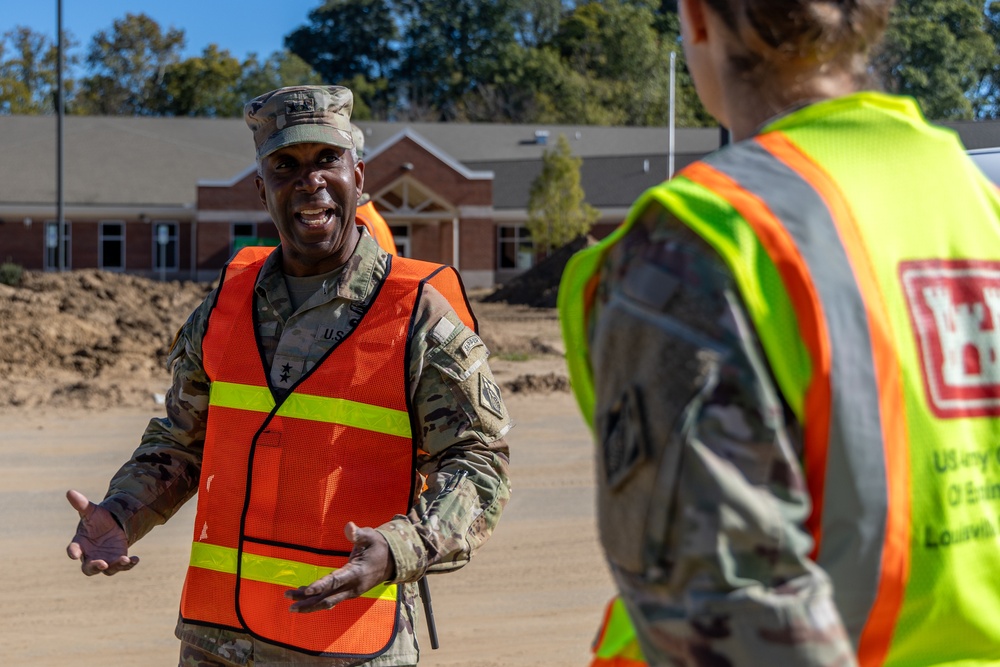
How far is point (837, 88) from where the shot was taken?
163 cm

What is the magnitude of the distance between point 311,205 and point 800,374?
2.31 metres

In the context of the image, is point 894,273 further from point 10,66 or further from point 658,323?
point 10,66

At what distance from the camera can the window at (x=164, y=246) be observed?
139 ft

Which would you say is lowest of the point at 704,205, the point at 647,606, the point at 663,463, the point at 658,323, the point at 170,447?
the point at 170,447

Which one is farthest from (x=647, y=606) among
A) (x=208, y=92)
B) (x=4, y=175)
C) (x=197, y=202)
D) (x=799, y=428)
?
(x=208, y=92)

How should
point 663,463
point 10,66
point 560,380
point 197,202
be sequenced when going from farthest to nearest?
point 10,66 < point 197,202 < point 560,380 < point 663,463

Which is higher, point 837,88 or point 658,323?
point 837,88

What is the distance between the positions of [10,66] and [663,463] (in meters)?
74.3

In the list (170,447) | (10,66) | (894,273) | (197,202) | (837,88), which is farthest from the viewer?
(10,66)

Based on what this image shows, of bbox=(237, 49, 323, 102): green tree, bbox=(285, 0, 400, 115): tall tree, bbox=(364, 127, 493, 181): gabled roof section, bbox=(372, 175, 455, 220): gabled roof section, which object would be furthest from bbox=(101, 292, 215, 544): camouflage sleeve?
bbox=(285, 0, 400, 115): tall tree

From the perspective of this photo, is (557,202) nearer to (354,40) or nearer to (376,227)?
(376,227)

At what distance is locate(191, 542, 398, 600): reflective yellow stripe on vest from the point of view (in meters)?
3.14

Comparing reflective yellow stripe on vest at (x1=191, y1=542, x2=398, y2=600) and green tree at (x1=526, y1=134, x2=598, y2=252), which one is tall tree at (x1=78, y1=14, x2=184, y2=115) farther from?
reflective yellow stripe on vest at (x1=191, y1=542, x2=398, y2=600)

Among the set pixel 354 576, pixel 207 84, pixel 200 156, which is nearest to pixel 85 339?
pixel 354 576
